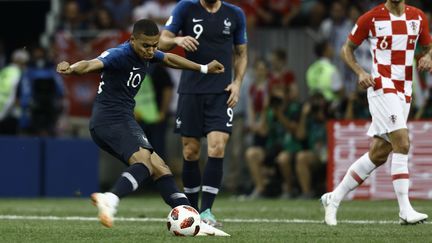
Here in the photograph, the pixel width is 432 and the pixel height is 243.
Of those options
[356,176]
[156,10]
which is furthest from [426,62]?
[156,10]

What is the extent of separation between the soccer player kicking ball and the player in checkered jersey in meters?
2.09

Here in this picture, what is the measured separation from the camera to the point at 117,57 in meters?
9.59

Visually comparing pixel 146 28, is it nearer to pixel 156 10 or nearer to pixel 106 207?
pixel 106 207

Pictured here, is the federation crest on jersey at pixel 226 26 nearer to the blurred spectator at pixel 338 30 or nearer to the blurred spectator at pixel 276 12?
the blurred spectator at pixel 338 30

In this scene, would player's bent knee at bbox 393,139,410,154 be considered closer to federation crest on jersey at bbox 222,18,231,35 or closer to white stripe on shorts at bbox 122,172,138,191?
federation crest on jersey at bbox 222,18,231,35

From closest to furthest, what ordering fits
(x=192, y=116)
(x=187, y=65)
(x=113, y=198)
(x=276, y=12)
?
(x=113, y=198) → (x=187, y=65) → (x=192, y=116) → (x=276, y=12)

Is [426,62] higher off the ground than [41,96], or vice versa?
[426,62]

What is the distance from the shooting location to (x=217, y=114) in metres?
11.1

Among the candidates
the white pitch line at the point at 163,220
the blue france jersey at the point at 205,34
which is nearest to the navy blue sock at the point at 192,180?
the white pitch line at the point at 163,220

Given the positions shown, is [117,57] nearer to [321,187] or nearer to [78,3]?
[321,187]

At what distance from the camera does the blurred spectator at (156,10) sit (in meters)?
19.0

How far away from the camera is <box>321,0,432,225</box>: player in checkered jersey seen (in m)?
10.8

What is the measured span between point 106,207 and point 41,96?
34.2ft

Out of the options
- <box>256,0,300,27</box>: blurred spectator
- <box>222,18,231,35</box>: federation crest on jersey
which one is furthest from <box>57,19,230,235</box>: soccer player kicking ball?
<box>256,0,300,27</box>: blurred spectator
